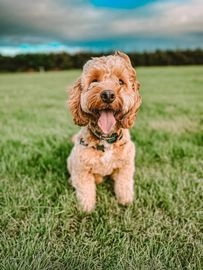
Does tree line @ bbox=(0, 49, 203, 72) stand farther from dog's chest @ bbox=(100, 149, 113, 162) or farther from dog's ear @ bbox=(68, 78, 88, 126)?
dog's chest @ bbox=(100, 149, 113, 162)

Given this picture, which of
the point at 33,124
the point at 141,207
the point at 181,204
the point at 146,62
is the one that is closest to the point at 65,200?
the point at 141,207

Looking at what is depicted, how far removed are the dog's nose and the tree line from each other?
51.2 metres

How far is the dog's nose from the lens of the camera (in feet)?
12.9

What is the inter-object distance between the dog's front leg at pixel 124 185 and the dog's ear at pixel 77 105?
673 millimetres

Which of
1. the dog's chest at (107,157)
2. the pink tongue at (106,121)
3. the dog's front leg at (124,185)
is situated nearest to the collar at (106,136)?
the dog's chest at (107,157)

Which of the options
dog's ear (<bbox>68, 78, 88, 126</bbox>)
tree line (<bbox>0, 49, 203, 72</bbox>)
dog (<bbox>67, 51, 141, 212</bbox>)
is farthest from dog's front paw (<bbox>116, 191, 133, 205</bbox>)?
tree line (<bbox>0, 49, 203, 72</bbox>)

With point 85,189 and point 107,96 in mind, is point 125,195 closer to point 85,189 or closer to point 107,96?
point 85,189

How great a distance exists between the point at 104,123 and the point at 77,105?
46 centimetres

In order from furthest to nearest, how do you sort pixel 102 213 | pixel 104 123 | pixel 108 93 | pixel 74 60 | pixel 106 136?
pixel 74 60 → pixel 106 136 → pixel 102 213 → pixel 104 123 → pixel 108 93

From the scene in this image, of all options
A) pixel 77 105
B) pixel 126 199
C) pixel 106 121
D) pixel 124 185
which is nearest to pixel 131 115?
pixel 106 121

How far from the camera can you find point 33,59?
57.9m

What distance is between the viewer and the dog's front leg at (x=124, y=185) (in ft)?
14.8

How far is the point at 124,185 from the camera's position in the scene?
4.56 m

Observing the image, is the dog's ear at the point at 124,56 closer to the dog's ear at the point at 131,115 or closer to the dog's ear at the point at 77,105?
the dog's ear at the point at 131,115
